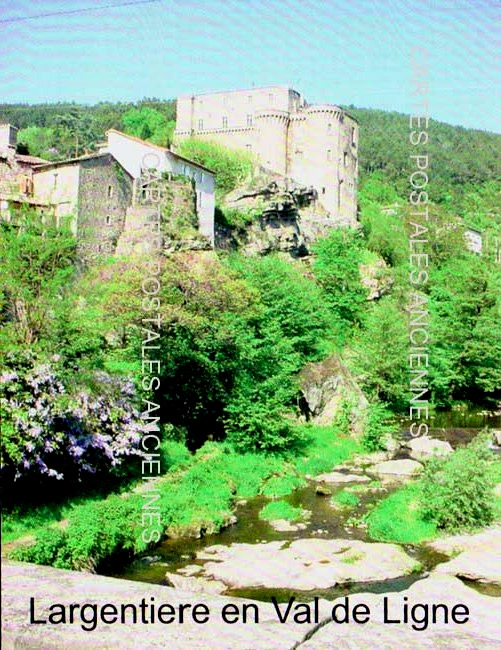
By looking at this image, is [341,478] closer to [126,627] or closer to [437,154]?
[126,627]

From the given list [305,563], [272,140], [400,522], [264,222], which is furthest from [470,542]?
[272,140]

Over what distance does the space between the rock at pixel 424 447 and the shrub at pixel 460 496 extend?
24.1ft

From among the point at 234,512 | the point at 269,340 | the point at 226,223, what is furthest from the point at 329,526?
the point at 226,223

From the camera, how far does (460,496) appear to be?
1502 centimetres

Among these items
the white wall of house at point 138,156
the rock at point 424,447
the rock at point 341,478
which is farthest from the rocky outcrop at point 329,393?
the white wall of house at point 138,156

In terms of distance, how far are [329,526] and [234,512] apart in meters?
2.47

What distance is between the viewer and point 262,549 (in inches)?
537

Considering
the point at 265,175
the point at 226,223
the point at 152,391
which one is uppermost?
the point at 265,175

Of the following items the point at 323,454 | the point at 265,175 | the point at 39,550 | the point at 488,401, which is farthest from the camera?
the point at 265,175

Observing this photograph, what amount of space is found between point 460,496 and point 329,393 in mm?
12271

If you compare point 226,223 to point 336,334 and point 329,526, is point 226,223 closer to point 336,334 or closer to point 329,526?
point 336,334

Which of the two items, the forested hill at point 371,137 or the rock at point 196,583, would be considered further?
the forested hill at point 371,137

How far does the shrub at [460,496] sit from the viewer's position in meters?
15.0

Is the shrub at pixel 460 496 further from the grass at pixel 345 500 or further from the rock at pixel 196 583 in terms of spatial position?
the rock at pixel 196 583
